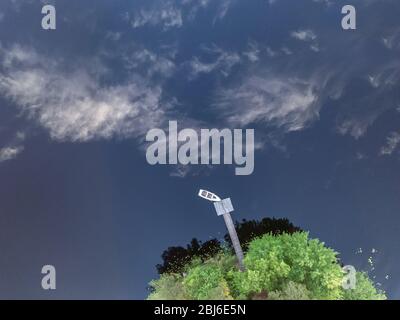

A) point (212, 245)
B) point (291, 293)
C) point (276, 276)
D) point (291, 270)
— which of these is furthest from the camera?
point (212, 245)

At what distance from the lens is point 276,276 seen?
40.2 metres

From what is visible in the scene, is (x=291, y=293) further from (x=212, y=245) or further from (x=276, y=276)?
(x=212, y=245)

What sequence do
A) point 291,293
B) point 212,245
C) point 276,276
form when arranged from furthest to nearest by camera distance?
point 212,245 < point 276,276 < point 291,293

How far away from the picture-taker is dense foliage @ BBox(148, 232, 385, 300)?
39406 mm

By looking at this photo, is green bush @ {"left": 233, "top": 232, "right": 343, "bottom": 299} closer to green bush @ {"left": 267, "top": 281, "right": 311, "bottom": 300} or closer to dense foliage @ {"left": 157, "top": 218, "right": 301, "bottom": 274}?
green bush @ {"left": 267, "top": 281, "right": 311, "bottom": 300}

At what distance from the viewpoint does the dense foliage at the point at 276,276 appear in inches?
1551

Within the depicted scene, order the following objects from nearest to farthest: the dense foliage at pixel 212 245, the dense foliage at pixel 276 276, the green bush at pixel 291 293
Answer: the green bush at pixel 291 293 < the dense foliage at pixel 276 276 < the dense foliage at pixel 212 245

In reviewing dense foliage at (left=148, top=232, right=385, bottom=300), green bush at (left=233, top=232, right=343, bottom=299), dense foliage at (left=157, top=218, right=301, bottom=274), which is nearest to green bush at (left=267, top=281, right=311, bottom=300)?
dense foliage at (left=148, top=232, right=385, bottom=300)

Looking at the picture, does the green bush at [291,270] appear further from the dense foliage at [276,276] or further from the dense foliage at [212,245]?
the dense foliage at [212,245]

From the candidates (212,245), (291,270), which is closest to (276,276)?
(291,270)

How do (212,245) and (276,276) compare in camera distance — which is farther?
(212,245)

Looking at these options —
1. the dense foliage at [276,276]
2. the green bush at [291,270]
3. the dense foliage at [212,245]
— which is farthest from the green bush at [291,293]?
the dense foliage at [212,245]
